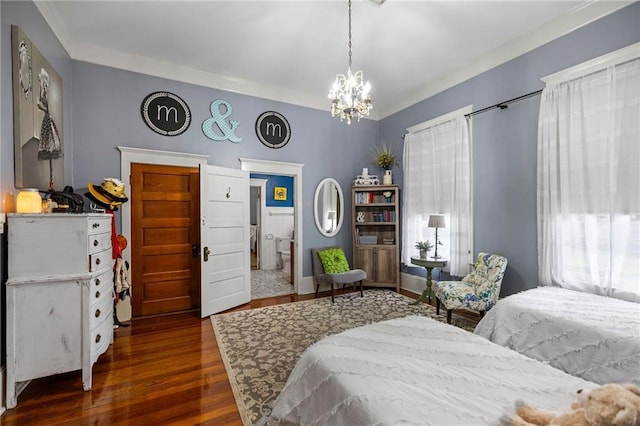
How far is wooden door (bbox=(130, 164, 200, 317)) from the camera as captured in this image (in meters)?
3.69

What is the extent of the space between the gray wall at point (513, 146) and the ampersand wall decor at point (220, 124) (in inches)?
130

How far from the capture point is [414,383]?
1.24 metres

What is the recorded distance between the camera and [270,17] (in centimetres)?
294

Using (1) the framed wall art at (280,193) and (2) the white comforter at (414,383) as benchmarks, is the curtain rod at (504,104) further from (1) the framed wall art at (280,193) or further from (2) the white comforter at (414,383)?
(1) the framed wall art at (280,193)

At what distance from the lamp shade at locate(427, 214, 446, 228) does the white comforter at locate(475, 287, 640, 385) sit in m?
1.43

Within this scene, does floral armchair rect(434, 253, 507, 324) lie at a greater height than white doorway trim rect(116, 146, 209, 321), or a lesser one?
lesser

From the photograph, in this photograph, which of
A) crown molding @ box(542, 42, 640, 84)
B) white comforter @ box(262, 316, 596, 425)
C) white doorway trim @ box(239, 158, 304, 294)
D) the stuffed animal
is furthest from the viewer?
white doorway trim @ box(239, 158, 304, 294)

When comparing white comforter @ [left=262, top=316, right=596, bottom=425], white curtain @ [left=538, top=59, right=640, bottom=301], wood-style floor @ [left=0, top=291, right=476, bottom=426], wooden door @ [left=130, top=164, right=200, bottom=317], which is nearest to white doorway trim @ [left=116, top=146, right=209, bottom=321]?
wooden door @ [left=130, top=164, right=200, bottom=317]

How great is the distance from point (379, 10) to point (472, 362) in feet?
10.2

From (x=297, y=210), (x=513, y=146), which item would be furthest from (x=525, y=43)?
(x=297, y=210)

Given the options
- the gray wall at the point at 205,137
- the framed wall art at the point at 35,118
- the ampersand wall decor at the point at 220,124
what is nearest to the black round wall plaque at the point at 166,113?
the gray wall at the point at 205,137

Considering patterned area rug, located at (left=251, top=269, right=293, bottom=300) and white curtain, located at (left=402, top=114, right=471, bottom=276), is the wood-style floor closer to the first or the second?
patterned area rug, located at (left=251, top=269, right=293, bottom=300)

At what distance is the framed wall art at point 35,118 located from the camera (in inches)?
85.2

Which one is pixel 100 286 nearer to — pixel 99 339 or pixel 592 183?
pixel 99 339
